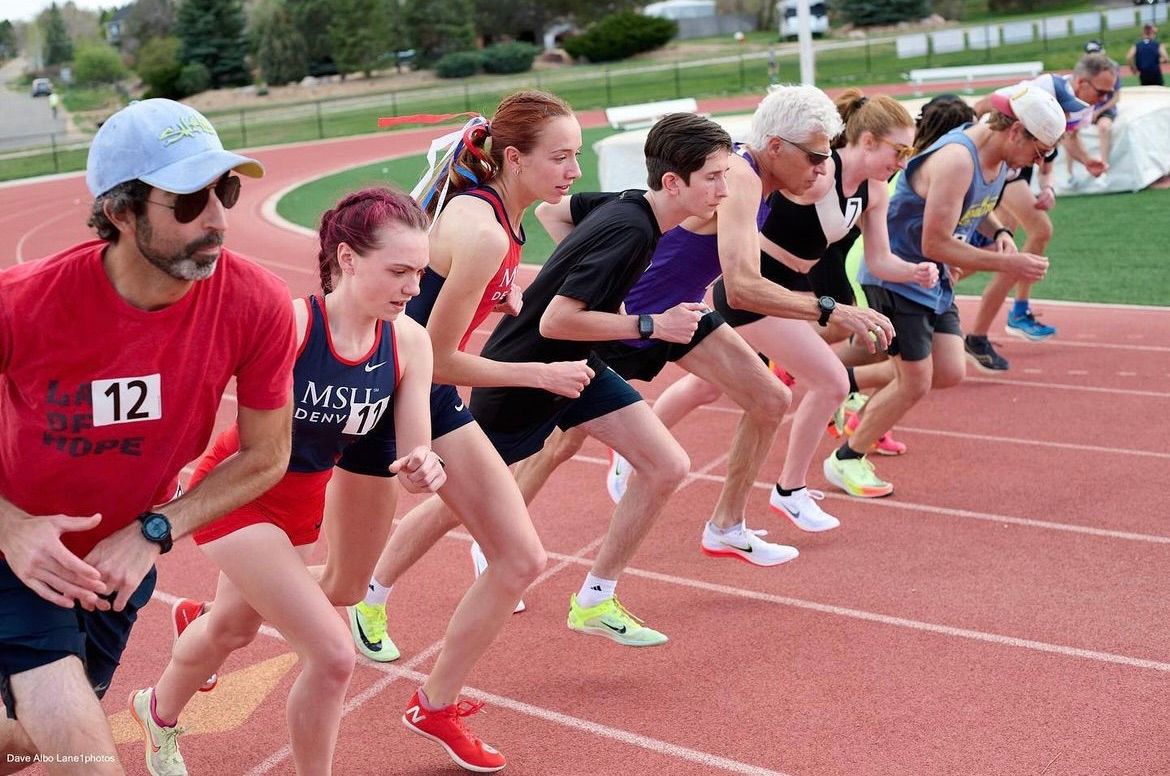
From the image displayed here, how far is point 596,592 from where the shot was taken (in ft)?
16.4

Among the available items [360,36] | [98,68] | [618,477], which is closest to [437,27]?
[360,36]

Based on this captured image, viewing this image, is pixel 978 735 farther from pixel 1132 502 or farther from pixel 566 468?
pixel 566 468

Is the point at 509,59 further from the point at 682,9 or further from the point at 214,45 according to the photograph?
the point at 682,9

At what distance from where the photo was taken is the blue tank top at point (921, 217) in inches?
259

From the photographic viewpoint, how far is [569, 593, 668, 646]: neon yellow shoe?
495 centimetres

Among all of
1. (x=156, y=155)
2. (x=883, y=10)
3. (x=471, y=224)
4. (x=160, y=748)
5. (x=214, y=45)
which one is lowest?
(x=160, y=748)

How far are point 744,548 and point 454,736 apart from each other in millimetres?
2190

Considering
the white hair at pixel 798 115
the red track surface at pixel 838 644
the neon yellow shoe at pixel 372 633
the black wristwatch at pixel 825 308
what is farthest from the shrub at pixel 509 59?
the neon yellow shoe at pixel 372 633

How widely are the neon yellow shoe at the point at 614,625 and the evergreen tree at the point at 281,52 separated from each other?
63182 millimetres

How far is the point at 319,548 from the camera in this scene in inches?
250

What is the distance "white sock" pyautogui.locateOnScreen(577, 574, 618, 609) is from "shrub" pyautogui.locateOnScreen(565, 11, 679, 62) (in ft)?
184

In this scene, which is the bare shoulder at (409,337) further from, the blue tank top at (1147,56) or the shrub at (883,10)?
the shrub at (883,10)

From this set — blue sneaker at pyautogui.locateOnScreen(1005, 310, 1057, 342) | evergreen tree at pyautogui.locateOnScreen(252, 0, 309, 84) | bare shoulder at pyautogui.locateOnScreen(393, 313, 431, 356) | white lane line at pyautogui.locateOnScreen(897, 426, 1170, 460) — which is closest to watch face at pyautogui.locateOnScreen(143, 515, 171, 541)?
bare shoulder at pyautogui.locateOnScreen(393, 313, 431, 356)

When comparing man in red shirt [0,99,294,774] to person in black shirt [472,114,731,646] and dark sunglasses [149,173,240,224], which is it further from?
person in black shirt [472,114,731,646]
